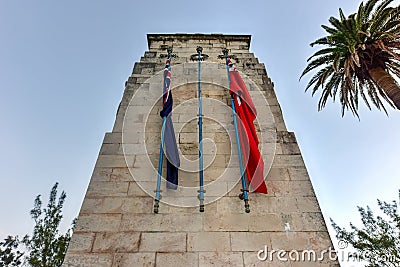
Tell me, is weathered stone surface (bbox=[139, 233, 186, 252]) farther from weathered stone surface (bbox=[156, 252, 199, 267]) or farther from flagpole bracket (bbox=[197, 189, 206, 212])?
flagpole bracket (bbox=[197, 189, 206, 212])

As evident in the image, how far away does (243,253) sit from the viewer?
3.59 m

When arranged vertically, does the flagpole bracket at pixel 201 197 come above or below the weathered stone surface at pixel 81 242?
above

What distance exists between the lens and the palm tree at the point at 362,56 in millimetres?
7918

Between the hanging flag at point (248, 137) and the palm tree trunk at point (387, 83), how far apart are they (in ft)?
14.4

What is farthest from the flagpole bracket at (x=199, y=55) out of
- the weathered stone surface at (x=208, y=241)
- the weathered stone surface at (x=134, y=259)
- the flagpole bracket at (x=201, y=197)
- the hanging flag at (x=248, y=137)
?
the weathered stone surface at (x=134, y=259)

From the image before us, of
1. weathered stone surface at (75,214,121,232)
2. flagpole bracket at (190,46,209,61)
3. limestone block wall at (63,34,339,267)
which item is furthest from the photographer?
flagpole bracket at (190,46,209,61)

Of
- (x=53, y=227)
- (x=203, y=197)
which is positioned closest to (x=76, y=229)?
(x=203, y=197)

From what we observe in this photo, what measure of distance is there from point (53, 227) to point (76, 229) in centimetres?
894

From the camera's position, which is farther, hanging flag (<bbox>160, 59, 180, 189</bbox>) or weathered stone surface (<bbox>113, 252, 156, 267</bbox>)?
hanging flag (<bbox>160, 59, 180, 189</bbox>)

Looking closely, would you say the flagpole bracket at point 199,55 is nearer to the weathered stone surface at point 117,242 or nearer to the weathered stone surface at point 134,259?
the weathered stone surface at point 117,242

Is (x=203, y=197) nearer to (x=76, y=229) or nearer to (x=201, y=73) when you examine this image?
(x=76, y=229)

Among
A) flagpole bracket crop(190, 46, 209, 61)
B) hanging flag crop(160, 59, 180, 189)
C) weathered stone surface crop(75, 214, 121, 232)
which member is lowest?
weathered stone surface crop(75, 214, 121, 232)

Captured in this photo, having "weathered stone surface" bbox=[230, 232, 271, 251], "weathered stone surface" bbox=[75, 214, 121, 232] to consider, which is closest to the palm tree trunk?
"weathered stone surface" bbox=[230, 232, 271, 251]

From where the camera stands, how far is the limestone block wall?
359 centimetres
